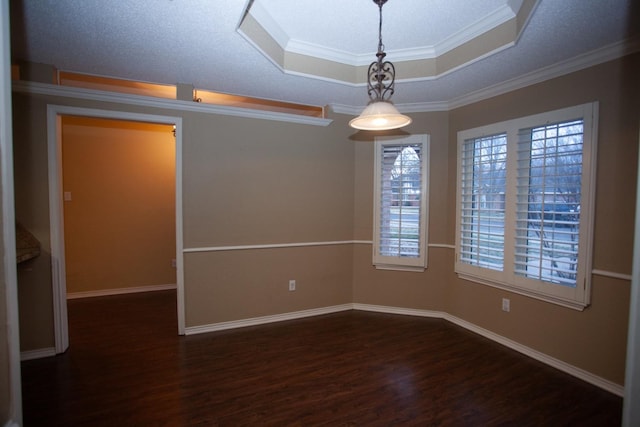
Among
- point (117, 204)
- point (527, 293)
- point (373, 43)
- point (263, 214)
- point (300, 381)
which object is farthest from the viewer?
point (117, 204)

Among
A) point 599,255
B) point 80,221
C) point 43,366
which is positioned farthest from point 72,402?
point 599,255

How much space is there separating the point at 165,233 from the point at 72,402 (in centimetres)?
287

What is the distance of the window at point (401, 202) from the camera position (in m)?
3.54

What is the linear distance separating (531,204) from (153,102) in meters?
3.57

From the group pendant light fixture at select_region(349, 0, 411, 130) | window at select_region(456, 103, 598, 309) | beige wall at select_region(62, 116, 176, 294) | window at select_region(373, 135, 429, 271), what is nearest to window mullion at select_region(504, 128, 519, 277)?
window at select_region(456, 103, 598, 309)

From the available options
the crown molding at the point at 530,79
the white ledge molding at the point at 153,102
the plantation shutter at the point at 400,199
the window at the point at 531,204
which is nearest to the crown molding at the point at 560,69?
the crown molding at the point at 530,79

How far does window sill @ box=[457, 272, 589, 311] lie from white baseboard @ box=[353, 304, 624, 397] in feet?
1.57

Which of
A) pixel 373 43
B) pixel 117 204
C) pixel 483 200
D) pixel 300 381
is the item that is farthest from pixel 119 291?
pixel 483 200

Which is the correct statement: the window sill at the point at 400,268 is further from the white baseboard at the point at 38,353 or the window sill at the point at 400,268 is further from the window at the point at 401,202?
the white baseboard at the point at 38,353

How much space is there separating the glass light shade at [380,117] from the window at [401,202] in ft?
5.22

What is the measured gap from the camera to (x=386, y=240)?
12.1ft

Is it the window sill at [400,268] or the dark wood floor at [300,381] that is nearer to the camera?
the dark wood floor at [300,381]

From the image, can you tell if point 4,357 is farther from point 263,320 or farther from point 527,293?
point 527,293

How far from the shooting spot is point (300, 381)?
2.34 m
